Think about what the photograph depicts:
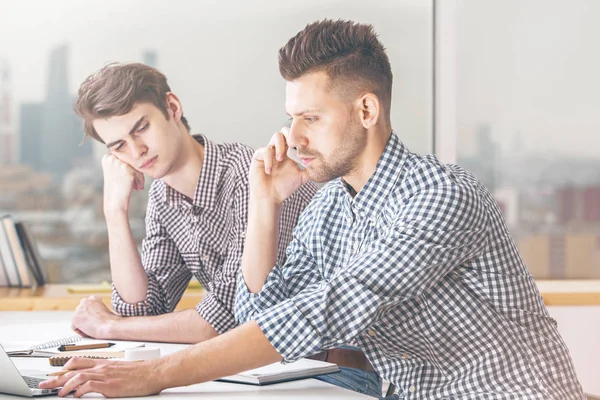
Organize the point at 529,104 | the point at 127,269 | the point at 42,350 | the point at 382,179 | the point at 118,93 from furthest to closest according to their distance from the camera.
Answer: the point at 529,104 → the point at 118,93 → the point at 127,269 → the point at 42,350 → the point at 382,179

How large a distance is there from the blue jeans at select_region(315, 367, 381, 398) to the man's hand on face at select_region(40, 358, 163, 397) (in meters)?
0.36

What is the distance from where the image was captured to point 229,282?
2059mm

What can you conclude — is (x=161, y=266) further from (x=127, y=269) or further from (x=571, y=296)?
(x=571, y=296)

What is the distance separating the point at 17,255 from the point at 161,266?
1207mm

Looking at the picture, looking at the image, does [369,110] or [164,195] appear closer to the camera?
[369,110]

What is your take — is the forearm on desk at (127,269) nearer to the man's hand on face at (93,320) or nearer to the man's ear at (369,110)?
the man's hand on face at (93,320)

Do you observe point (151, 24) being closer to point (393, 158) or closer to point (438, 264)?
point (393, 158)

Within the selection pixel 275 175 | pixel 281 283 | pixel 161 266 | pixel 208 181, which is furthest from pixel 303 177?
pixel 161 266

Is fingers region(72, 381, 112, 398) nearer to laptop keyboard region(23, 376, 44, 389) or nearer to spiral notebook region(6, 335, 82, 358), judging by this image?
laptop keyboard region(23, 376, 44, 389)

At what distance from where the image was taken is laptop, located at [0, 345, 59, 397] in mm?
1203

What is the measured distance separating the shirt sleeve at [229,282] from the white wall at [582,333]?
145cm

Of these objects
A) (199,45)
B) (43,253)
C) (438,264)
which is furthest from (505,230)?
(43,253)

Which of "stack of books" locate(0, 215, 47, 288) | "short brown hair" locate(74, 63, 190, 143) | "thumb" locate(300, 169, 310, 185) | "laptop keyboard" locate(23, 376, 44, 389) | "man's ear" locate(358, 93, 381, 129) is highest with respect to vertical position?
"short brown hair" locate(74, 63, 190, 143)

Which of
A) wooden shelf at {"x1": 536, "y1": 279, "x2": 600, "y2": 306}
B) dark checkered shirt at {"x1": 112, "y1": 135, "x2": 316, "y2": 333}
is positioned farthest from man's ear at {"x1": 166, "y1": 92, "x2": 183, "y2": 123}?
wooden shelf at {"x1": 536, "y1": 279, "x2": 600, "y2": 306}
